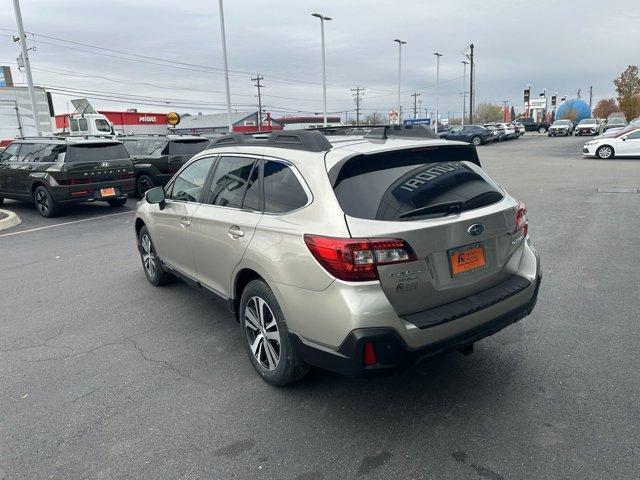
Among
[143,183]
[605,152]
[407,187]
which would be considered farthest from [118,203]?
[605,152]

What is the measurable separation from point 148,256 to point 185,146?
8238 millimetres

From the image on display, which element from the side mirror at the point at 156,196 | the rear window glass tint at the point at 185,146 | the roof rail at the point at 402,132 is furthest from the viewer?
the rear window glass tint at the point at 185,146

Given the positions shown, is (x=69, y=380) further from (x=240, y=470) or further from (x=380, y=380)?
(x=380, y=380)

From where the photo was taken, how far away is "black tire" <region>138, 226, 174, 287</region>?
5.59m

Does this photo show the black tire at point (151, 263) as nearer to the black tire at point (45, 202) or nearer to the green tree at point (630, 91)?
the black tire at point (45, 202)

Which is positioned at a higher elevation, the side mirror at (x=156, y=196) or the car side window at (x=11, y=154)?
the car side window at (x=11, y=154)

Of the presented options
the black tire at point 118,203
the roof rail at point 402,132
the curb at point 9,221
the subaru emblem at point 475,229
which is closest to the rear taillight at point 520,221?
the subaru emblem at point 475,229

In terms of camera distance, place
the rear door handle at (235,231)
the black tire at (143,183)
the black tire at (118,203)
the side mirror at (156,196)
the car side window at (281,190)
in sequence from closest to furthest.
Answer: the car side window at (281,190), the rear door handle at (235,231), the side mirror at (156,196), the black tire at (118,203), the black tire at (143,183)

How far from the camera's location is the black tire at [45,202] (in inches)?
431

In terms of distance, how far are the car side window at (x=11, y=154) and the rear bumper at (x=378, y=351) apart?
478 inches

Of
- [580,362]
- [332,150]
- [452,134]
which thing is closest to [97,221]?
[332,150]

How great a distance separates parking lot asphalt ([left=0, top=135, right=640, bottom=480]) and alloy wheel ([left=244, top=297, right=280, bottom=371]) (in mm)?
199

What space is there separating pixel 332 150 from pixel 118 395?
2.35 m

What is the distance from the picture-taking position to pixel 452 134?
37.3 meters
